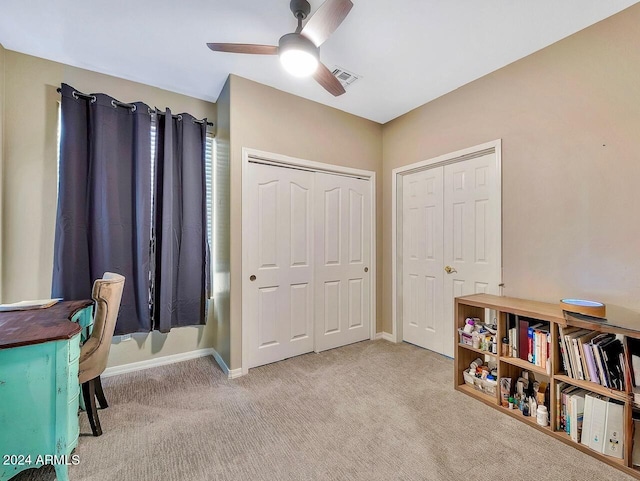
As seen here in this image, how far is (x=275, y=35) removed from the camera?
207 centimetres

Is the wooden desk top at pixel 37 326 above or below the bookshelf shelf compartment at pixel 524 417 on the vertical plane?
above

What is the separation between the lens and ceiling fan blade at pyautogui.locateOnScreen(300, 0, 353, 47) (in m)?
1.44

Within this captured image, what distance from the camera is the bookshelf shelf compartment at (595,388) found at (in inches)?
61.9

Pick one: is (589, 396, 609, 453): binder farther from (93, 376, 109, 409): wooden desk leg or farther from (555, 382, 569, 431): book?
(93, 376, 109, 409): wooden desk leg

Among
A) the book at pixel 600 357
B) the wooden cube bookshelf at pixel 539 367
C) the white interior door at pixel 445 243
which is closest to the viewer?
the wooden cube bookshelf at pixel 539 367

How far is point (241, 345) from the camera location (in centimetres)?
262

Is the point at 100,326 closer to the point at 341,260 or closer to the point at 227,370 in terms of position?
the point at 227,370

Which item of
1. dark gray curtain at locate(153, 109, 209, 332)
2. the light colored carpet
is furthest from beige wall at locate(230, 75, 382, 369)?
the light colored carpet

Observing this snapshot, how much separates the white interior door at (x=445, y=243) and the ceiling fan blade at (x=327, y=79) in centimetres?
148

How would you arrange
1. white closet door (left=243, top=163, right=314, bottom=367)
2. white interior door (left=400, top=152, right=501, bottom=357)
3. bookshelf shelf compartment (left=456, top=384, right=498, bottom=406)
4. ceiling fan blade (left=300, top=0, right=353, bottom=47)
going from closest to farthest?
1. ceiling fan blade (left=300, top=0, right=353, bottom=47)
2. bookshelf shelf compartment (left=456, top=384, right=498, bottom=406)
3. white interior door (left=400, top=152, right=501, bottom=357)
4. white closet door (left=243, top=163, right=314, bottom=367)

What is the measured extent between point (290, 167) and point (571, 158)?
231 cm

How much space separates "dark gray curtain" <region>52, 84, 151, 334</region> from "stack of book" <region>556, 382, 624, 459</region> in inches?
127

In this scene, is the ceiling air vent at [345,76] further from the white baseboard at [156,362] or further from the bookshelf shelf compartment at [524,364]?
the white baseboard at [156,362]

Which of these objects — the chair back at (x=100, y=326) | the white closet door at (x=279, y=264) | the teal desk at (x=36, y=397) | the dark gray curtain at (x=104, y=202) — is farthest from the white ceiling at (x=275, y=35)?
the teal desk at (x=36, y=397)
